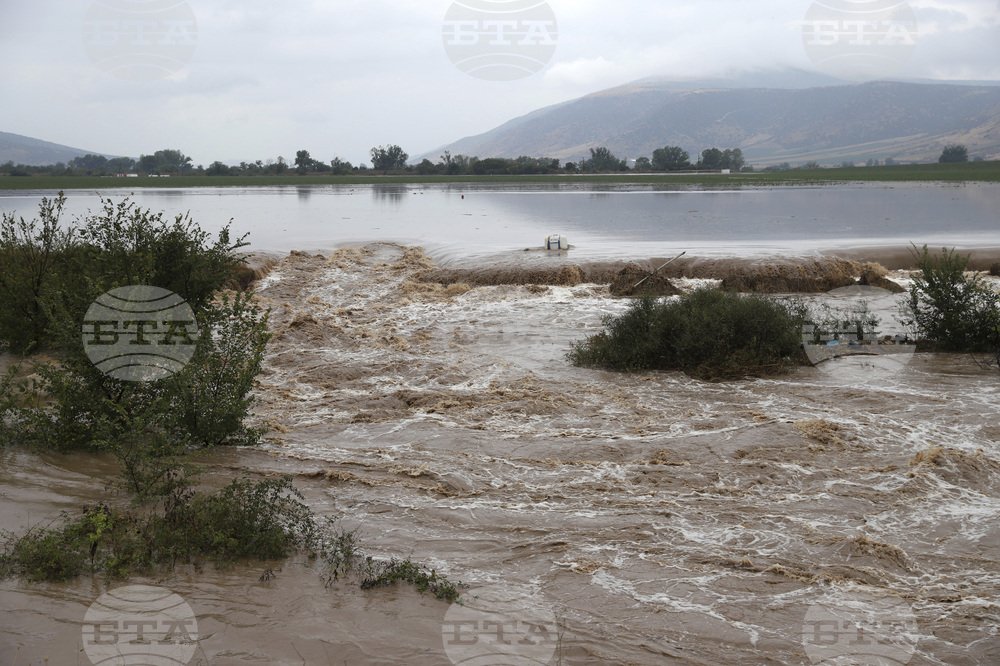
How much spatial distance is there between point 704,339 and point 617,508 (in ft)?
17.8

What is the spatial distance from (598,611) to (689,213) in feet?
122

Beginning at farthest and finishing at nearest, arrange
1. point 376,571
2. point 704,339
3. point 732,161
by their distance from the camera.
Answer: point 732,161, point 704,339, point 376,571

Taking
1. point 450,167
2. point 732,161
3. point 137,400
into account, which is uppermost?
point 732,161

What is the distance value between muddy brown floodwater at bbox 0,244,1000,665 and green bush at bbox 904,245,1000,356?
55cm

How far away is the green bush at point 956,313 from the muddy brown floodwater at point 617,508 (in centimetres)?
55

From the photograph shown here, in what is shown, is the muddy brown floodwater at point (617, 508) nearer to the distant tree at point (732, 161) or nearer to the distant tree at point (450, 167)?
the distant tree at point (450, 167)

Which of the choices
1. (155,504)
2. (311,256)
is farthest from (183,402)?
(311,256)

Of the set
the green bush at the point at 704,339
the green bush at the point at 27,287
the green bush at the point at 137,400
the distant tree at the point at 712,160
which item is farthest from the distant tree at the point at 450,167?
the green bush at the point at 137,400

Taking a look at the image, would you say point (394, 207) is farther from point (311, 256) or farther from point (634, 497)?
point (634, 497)

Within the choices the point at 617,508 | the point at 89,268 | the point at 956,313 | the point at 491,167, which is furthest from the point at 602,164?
the point at 617,508

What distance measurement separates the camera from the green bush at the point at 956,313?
12.8m

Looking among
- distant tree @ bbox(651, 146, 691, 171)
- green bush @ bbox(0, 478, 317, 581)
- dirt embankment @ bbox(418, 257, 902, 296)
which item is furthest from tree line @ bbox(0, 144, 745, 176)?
green bush @ bbox(0, 478, 317, 581)

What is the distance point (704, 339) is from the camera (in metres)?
12.0

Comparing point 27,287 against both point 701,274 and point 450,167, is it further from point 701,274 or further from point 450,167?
point 450,167
